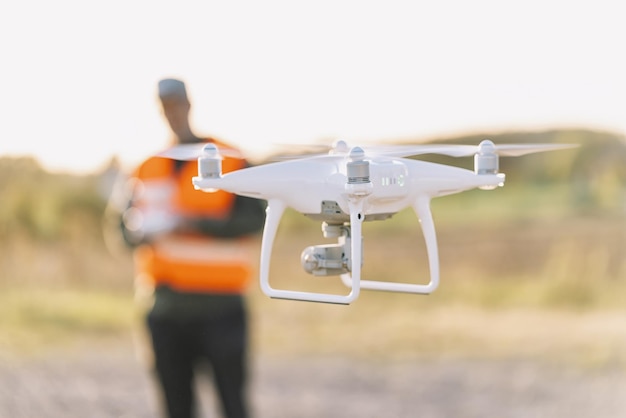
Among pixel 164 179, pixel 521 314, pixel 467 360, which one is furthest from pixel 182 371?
pixel 521 314

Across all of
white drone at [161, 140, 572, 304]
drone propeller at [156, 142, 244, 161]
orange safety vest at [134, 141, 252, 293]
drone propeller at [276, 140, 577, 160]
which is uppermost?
drone propeller at [156, 142, 244, 161]

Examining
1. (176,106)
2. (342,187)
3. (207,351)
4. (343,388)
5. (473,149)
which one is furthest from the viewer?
(343,388)

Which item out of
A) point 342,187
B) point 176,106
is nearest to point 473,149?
point 342,187

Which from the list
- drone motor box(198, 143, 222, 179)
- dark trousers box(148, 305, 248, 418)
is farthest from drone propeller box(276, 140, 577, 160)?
dark trousers box(148, 305, 248, 418)

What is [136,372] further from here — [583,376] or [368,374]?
[583,376]

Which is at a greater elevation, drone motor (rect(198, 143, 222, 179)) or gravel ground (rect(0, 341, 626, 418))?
drone motor (rect(198, 143, 222, 179))

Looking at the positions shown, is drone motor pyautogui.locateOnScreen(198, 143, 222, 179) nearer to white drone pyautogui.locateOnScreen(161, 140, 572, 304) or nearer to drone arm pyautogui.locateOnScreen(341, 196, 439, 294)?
white drone pyautogui.locateOnScreen(161, 140, 572, 304)

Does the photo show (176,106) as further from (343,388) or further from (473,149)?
(343,388)
